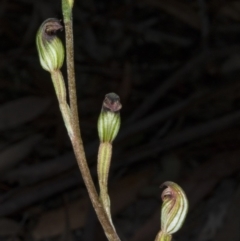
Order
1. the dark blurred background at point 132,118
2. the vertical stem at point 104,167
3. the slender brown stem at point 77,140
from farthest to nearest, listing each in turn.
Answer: the dark blurred background at point 132,118, the vertical stem at point 104,167, the slender brown stem at point 77,140

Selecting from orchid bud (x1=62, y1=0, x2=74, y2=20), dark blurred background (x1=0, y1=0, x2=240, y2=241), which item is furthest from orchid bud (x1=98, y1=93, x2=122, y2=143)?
dark blurred background (x1=0, y1=0, x2=240, y2=241)

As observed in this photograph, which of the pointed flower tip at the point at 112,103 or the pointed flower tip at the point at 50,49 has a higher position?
the pointed flower tip at the point at 50,49

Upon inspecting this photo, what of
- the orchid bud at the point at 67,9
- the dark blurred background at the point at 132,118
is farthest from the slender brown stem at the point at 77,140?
the dark blurred background at the point at 132,118

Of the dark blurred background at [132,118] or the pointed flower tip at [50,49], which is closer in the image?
the pointed flower tip at [50,49]

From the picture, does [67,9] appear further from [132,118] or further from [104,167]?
[132,118]

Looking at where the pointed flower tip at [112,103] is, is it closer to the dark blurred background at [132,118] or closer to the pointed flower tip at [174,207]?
the pointed flower tip at [174,207]

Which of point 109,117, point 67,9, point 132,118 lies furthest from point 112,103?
point 132,118
